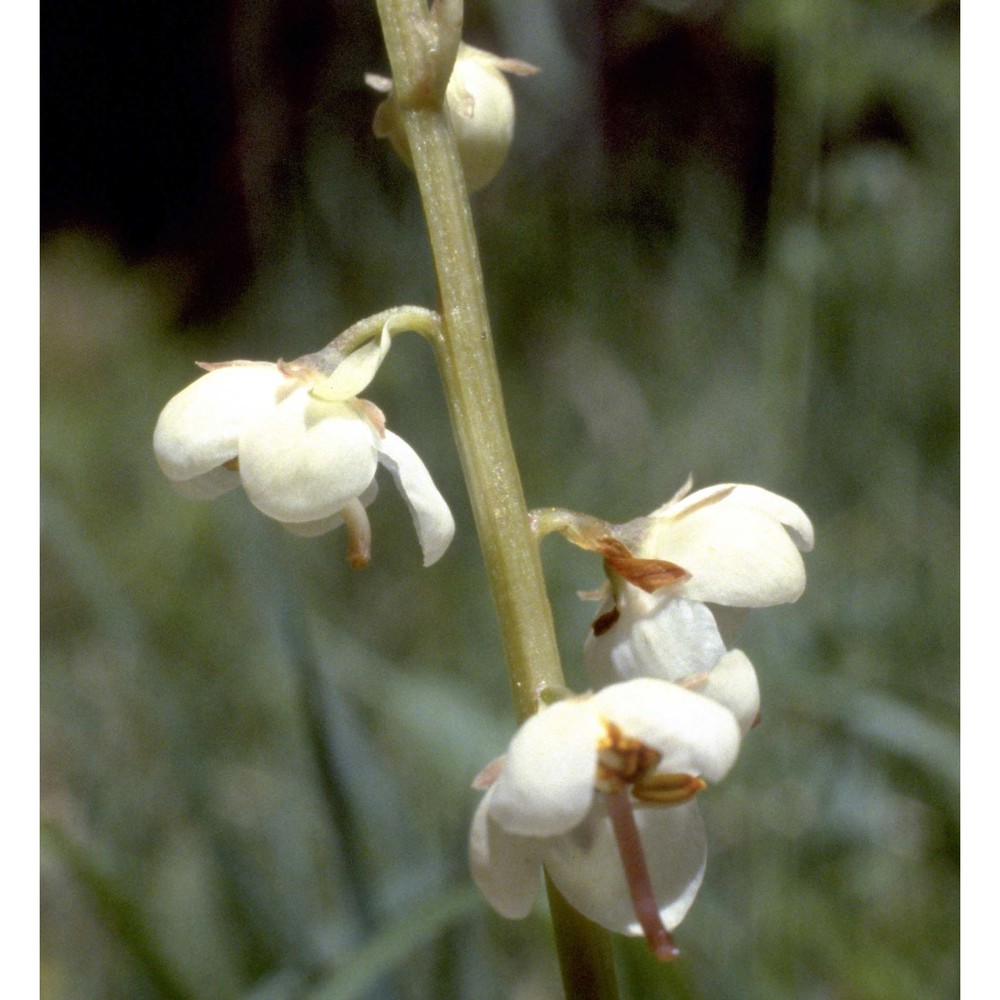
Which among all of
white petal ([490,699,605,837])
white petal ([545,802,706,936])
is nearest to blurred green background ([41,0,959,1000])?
white petal ([545,802,706,936])

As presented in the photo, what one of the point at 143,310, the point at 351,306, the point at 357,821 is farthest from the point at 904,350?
the point at 143,310

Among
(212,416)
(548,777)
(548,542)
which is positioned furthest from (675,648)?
(548,542)

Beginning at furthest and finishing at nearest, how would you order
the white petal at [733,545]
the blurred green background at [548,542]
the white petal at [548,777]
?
the blurred green background at [548,542] < the white petal at [733,545] < the white petal at [548,777]

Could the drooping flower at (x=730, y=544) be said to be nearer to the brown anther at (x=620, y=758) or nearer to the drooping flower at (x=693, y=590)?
the drooping flower at (x=693, y=590)

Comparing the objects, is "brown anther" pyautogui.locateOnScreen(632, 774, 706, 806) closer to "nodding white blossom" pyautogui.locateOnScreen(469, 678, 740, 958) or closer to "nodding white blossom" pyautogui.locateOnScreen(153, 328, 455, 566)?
"nodding white blossom" pyautogui.locateOnScreen(469, 678, 740, 958)

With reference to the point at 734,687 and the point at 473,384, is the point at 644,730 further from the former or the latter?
the point at 473,384

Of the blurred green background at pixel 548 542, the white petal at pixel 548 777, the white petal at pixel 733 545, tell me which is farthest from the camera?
the blurred green background at pixel 548 542

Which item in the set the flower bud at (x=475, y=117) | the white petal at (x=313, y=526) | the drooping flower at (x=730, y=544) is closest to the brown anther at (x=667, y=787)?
the drooping flower at (x=730, y=544)
